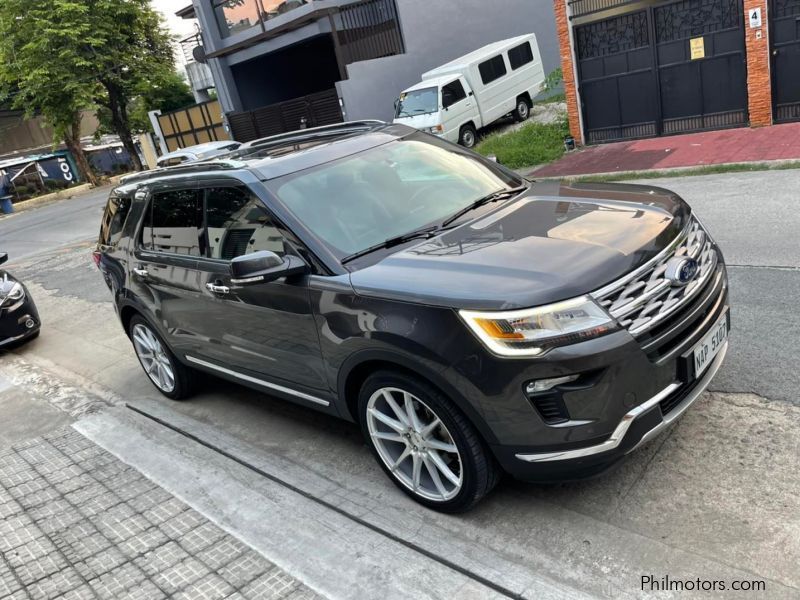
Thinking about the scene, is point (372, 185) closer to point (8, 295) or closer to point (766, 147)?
point (8, 295)

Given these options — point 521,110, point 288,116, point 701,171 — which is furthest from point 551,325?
point 288,116

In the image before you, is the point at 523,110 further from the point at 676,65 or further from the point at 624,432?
the point at 624,432

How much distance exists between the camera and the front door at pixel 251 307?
3.64 meters

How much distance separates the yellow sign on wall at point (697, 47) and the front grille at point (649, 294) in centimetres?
1102

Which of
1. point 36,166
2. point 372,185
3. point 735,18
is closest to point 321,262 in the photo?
point 372,185

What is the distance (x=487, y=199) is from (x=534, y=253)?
1043 millimetres

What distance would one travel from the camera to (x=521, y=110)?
19.0m

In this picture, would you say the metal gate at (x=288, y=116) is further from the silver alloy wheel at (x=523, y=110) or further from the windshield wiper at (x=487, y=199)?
the windshield wiper at (x=487, y=199)

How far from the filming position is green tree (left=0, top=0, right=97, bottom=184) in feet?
109

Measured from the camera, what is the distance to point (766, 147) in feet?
35.2

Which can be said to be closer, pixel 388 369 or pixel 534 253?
pixel 534 253

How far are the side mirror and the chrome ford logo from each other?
1.75 metres

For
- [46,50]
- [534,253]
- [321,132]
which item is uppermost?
[46,50]

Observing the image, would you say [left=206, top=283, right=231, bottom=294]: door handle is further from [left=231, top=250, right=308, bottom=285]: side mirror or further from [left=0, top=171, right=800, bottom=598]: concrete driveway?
[left=0, top=171, right=800, bottom=598]: concrete driveway
